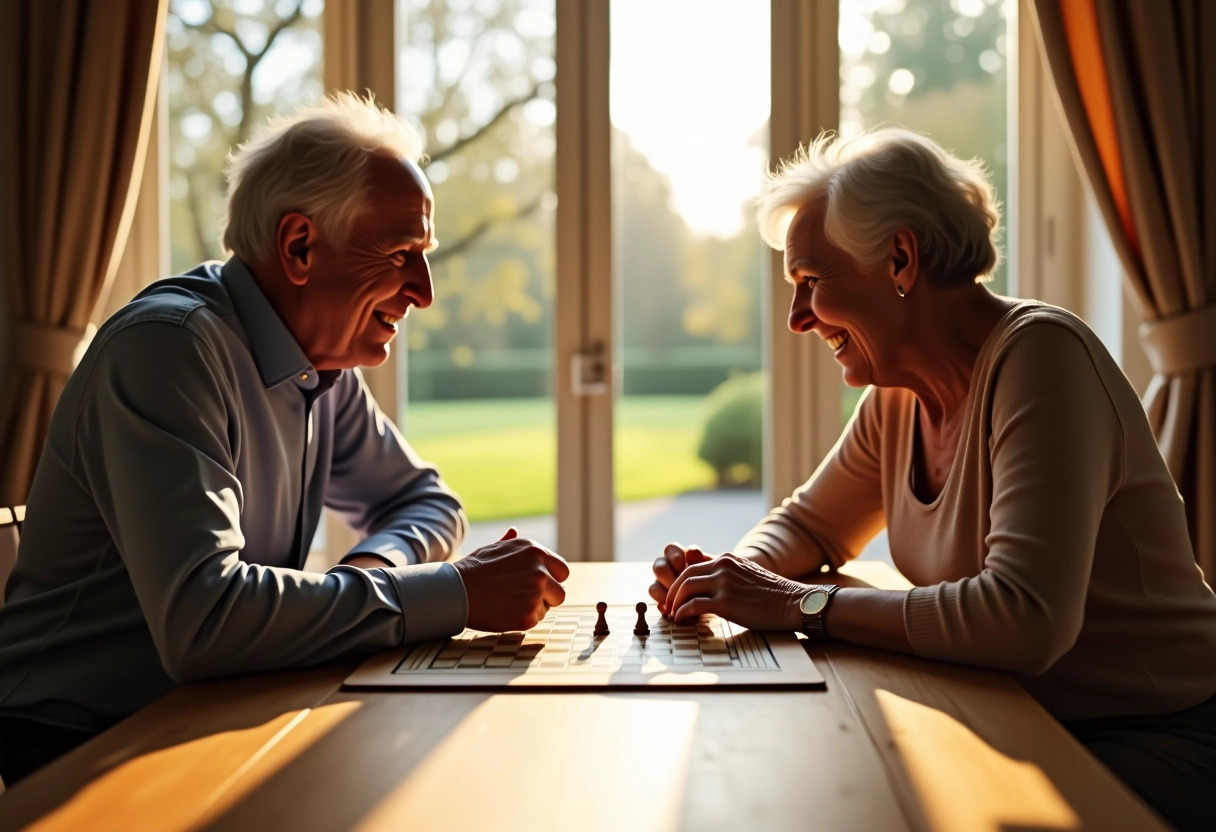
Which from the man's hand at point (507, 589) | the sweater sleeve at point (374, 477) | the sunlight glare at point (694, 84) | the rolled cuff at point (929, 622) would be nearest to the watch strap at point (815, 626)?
the rolled cuff at point (929, 622)

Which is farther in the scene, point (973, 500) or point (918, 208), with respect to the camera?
point (918, 208)

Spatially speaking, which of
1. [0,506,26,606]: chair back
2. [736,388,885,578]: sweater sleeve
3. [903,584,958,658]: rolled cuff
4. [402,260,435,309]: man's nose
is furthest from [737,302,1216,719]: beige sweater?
[0,506,26,606]: chair back

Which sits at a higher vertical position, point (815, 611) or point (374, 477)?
point (374, 477)

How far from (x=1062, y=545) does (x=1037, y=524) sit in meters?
0.04

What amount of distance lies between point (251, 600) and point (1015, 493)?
3.05 feet

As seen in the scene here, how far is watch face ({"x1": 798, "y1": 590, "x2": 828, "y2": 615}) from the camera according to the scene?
1396 millimetres

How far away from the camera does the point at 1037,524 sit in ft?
4.24

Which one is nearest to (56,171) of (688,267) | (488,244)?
(488,244)

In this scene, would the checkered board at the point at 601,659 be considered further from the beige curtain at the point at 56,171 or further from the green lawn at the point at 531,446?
the beige curtain at the point at 56,171

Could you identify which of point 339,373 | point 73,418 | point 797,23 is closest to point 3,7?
point 339,373

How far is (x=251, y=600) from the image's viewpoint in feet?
4.09

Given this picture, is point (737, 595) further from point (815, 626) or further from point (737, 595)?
point (815, 626)

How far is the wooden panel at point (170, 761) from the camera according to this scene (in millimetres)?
859

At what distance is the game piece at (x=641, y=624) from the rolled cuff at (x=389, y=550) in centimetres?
42
